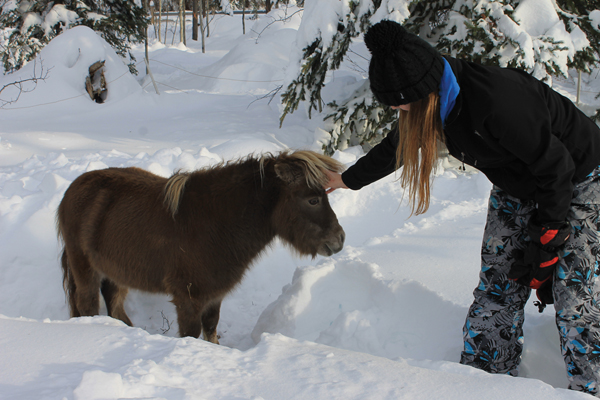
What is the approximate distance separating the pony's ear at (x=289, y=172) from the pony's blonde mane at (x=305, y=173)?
0.13 feet

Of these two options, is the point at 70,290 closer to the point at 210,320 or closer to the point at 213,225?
the point at 210,320

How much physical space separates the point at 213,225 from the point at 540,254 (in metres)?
2.05

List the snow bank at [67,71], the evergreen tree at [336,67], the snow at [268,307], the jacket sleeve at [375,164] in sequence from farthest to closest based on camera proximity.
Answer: the snow bank at [67,71] < the evergreen tree at [336,67] < the jacket sleeve at [375,164] < the snow at [268,307]

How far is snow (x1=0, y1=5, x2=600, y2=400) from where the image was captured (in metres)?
1.53

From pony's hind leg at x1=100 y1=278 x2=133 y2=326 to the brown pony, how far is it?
Result: 0.74 meters

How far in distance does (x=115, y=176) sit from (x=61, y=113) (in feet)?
27.5

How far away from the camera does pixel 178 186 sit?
2.89 meters

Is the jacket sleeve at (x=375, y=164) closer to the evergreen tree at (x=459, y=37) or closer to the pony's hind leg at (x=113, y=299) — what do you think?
the pony's hind leg at (x=113, y=299)

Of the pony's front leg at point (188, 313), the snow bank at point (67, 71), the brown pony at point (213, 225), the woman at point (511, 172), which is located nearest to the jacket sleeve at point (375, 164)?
the woman at point (511, 172)

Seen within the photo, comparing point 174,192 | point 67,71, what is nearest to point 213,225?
point 174,192

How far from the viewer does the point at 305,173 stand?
2752 millimetres

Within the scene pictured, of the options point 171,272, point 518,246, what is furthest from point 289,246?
point 518,246

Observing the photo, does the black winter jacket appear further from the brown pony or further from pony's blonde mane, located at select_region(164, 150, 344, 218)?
the brown pony

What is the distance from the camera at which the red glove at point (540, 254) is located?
1895 millimetres
